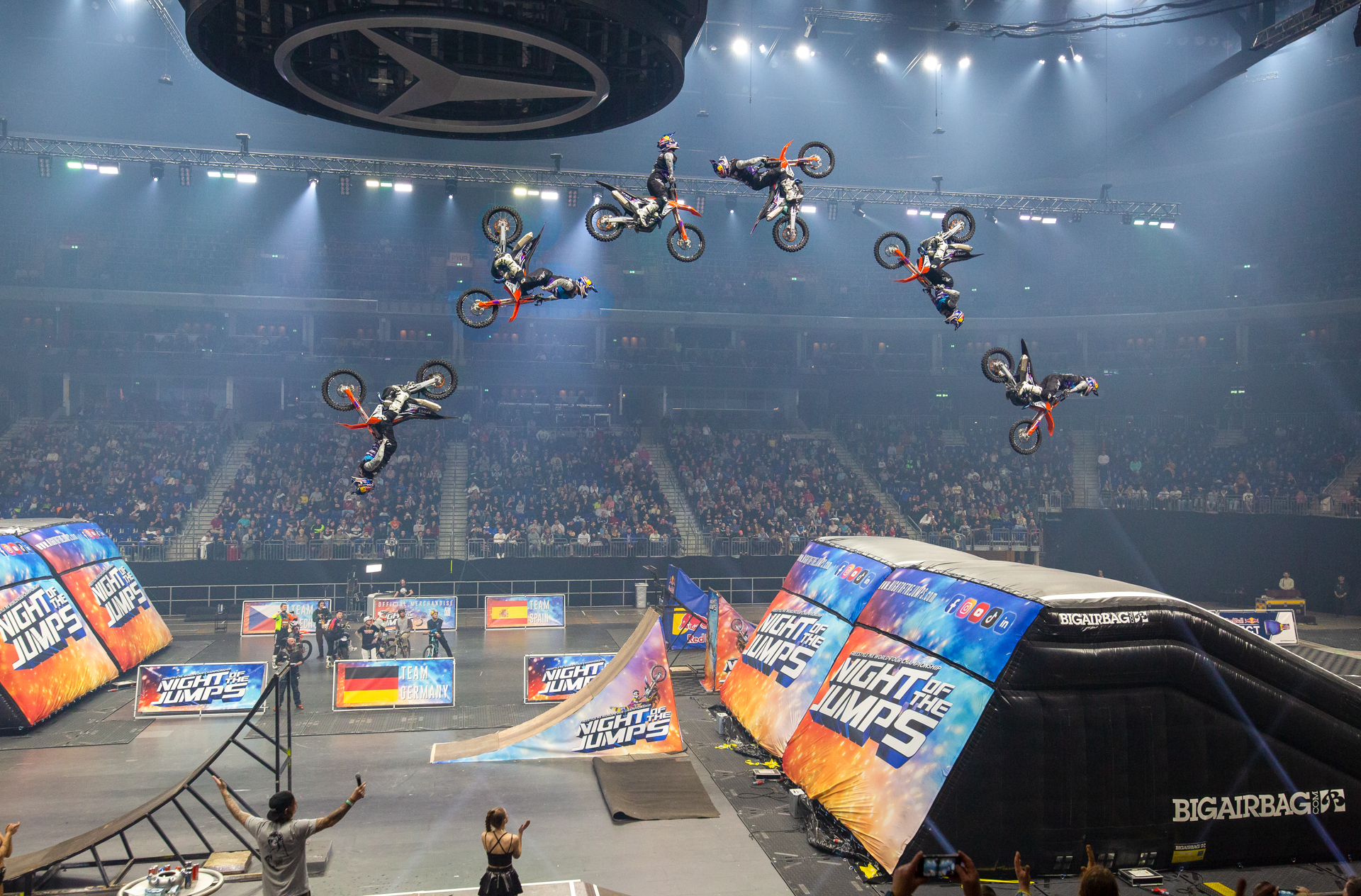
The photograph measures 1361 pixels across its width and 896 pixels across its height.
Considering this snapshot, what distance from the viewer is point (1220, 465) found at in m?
36.6

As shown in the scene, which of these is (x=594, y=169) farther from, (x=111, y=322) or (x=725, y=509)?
(x=111, y=322)

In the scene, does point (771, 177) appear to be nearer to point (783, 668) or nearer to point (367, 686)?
point (783, 668)

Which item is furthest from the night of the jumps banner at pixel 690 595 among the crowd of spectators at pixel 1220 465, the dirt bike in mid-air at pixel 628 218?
the crowd of spectators at pixel 1220 465

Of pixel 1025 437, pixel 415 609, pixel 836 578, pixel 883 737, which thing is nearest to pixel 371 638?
pixel 415 609

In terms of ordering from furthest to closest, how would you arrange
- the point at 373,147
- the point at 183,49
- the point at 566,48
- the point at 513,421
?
the point at 513,421 → the point at 373,147 → the point at 183,49 → the point at 566,48

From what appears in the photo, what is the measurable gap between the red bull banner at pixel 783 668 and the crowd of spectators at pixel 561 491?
14.3 meters

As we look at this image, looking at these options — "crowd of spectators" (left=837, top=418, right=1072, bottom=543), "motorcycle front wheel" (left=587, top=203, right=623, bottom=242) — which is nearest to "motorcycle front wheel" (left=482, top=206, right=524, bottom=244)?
"motorcycle front wheel" (left=587, top=203, right=623, bottom=242)

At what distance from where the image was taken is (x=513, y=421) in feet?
134

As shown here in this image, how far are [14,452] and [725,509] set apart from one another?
92.2ft

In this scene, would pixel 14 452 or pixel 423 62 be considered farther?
pixel 14 452

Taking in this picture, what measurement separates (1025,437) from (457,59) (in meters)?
10.6

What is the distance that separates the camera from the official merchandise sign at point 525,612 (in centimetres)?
2770

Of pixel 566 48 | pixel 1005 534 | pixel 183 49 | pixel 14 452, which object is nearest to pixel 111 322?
pixel 14 452

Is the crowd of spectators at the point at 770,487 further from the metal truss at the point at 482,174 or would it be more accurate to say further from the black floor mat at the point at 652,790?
the black floor mat at the point at 652,790
